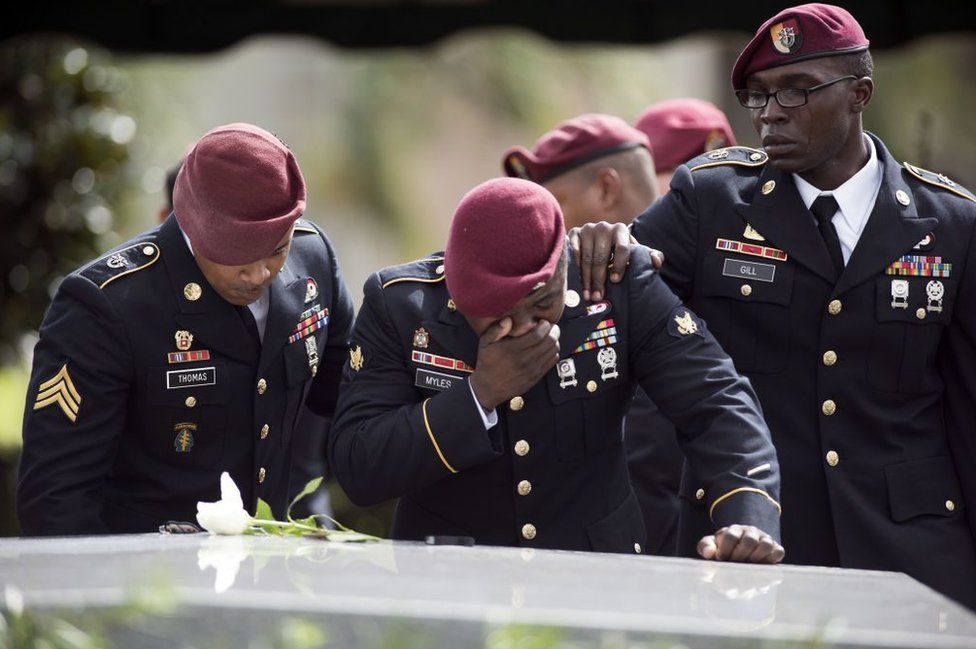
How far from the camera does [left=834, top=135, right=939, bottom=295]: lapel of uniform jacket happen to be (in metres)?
3.79

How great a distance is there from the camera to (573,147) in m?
5.29

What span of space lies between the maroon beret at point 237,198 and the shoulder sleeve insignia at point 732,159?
3.48 ft

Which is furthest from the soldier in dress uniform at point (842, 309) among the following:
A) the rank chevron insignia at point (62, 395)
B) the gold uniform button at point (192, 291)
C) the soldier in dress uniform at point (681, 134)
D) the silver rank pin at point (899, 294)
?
the soldier in dress uniform at point (681, 134)

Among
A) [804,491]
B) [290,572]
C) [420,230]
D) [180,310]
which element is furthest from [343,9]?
[420,230]

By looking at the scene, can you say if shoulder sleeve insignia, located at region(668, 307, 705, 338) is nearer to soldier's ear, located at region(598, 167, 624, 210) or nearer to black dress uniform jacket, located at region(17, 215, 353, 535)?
black dress uniform jacket, located at region(17, 215, 353, 535)

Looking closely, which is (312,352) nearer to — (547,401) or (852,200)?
(547,401)

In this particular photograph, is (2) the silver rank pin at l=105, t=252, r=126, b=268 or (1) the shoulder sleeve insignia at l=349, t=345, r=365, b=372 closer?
(1) the shoulder sleeve insignia at l=349, t=345, r=365, b=372

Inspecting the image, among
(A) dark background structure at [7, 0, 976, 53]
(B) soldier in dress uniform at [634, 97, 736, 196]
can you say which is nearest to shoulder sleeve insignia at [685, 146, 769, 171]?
(B) soldier in dress uniform at [634, 97, 736, 196]

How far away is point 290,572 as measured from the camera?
2195 millimetres

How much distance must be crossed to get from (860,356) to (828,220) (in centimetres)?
36

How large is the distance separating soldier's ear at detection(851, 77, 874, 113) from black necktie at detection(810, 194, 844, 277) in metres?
0.23

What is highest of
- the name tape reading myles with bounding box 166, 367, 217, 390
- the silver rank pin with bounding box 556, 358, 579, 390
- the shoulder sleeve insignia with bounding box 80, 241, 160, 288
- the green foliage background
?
the shoulder sleeve insignia with bounding box 80, 241, 160, 288

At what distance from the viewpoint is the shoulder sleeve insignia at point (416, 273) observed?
3725 millimetres

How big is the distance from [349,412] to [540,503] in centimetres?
49
